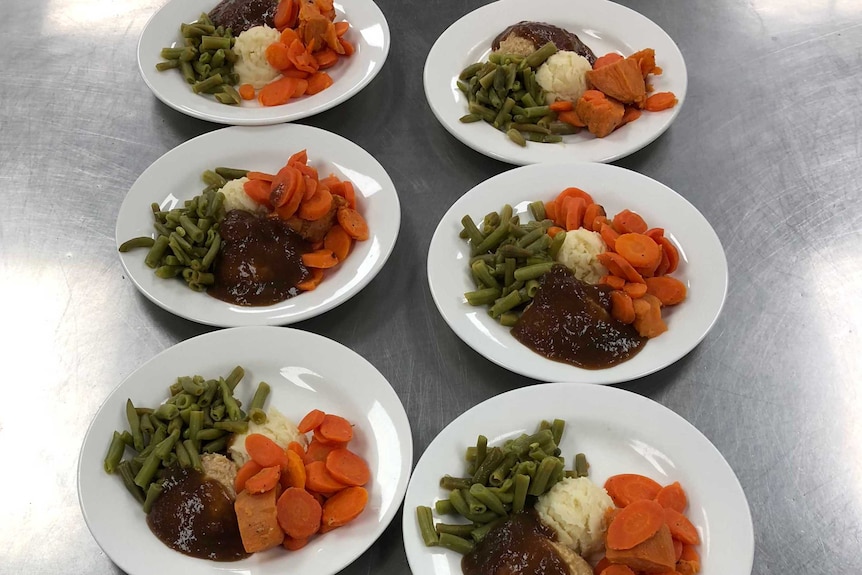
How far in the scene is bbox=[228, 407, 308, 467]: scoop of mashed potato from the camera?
2.32 metres

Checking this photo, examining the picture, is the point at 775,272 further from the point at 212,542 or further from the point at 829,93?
the point at 212,542

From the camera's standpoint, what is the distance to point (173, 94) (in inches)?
129

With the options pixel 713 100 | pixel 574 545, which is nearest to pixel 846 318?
pixel 713 100

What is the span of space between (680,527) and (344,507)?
939mm

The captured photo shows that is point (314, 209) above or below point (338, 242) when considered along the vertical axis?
above

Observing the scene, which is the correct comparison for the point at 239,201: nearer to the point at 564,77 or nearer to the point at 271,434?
the point at 271,434

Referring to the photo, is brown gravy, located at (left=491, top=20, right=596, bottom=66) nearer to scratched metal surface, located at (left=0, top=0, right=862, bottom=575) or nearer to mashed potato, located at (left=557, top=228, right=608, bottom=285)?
scratched metal surface, located at (left=0, top=0, right=862, bottom=575)

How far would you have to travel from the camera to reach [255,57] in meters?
3.35

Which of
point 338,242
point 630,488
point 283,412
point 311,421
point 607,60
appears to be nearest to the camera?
point 630,488

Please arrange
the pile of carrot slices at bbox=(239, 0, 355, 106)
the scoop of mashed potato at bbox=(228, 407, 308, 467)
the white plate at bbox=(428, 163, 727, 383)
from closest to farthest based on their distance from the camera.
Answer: the scoop of mashed potato at bbox=(228, 407, 308, 467) → the white plate at bbox=(428, 163, 727, 383) → the pile of carrot slices at bbox=(239, 0, 355, 106)

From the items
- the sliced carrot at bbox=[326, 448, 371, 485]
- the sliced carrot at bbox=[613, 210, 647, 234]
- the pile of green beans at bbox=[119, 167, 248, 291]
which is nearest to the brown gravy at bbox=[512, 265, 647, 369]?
the sliced carrot at bbox=[613, 210, 647, 234]

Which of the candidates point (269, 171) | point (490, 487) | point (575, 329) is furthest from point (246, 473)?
point (269, 171)

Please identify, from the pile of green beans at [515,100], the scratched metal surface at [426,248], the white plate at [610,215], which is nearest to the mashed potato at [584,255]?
the white plate at [610,215]

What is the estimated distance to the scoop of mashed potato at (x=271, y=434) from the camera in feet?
7.63
